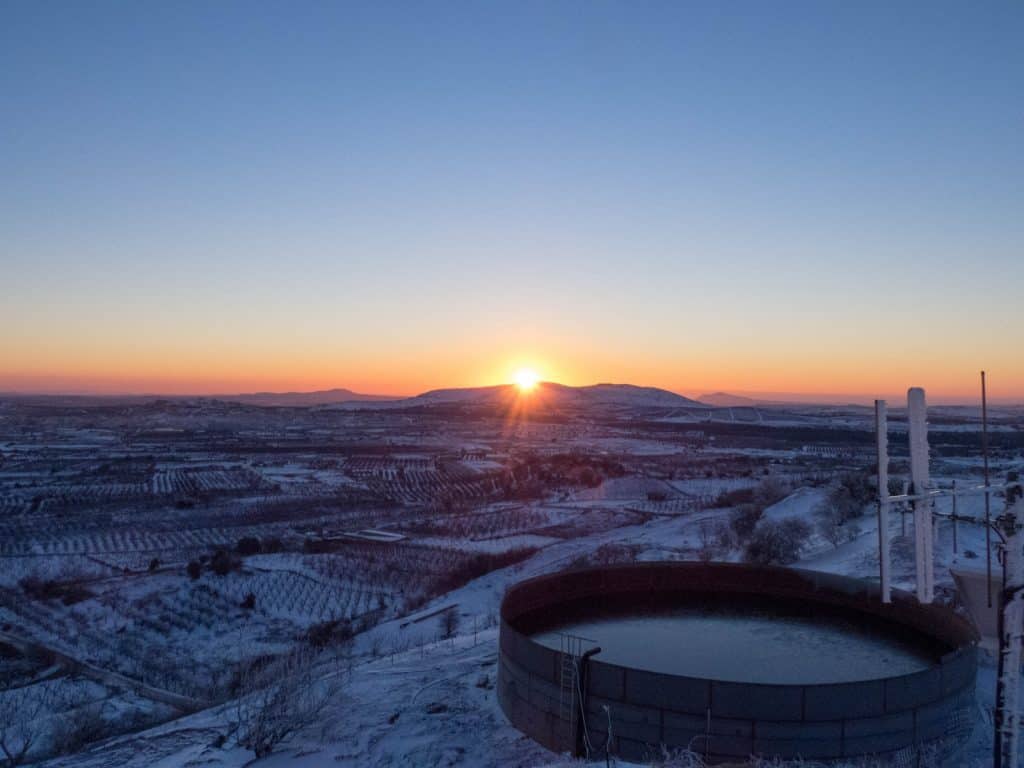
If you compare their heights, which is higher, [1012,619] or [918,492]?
[918,492]

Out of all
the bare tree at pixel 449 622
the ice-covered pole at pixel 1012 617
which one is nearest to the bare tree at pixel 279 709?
the bare tree at pixel 449 622

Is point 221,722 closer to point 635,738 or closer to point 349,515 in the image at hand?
point 635,738

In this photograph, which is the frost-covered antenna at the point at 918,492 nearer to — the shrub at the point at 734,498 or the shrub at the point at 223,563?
the shrub at the point at 223,563

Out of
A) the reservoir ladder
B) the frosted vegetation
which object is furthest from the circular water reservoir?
the frosted vegetation

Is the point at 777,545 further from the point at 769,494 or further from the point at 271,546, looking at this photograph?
the point at 271,546

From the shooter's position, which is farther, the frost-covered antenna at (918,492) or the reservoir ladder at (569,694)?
the reservoir ladder at (569,694)

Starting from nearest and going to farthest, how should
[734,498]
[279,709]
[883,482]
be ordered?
[883,482] < [279,709] < [734,498]

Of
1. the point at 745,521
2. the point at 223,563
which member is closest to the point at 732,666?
the point at 223,563

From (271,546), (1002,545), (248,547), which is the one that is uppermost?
(1002,545)
